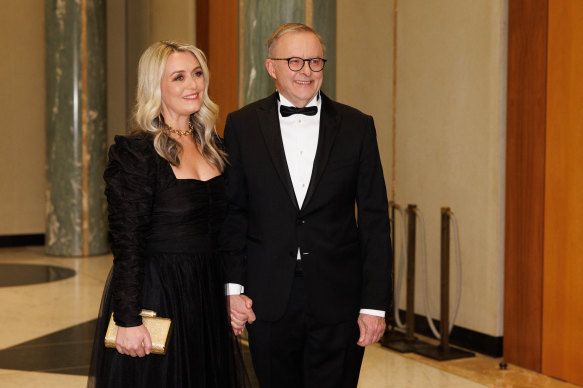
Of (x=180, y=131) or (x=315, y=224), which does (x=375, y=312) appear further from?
(x=180, y=131)

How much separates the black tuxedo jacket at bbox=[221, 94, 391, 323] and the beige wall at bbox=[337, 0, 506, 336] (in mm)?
2634

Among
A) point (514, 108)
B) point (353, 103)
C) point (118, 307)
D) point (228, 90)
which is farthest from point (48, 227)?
point (118, 307)

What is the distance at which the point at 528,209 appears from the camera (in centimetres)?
485

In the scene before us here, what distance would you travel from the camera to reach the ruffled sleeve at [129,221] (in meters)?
2.43

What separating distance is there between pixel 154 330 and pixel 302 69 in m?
0.97

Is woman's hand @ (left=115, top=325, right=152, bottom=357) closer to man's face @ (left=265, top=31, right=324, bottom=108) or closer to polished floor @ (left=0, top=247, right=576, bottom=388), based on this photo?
man's face @ (left=265, top=31, right=324, bottom=108)

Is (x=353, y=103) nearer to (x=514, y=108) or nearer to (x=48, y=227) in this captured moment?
(x=514, y=108)

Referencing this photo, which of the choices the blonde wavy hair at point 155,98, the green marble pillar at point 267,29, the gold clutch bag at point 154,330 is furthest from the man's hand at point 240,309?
the green marble pillar at point 267,29

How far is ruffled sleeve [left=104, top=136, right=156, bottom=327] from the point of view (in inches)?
95.5

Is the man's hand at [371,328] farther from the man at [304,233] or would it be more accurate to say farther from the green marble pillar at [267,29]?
the green marble pillar at [267,29]

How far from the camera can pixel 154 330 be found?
97.3 inches

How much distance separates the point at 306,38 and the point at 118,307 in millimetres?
1051

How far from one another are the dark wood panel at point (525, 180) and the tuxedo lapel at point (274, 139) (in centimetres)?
256

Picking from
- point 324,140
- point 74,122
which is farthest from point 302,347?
point 74,122
